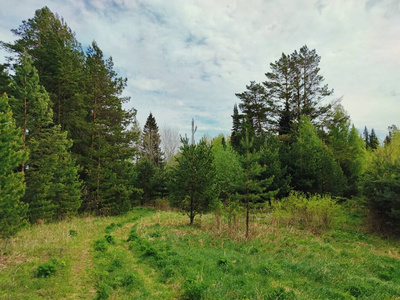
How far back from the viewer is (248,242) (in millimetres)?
9906

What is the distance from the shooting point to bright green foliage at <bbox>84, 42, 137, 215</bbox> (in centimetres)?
1831

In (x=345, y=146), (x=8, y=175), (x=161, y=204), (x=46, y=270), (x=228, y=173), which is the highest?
(x=345, y=146)

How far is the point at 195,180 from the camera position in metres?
13.8

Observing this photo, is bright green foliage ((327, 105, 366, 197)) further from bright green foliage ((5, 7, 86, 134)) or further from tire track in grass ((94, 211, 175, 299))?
bright green foliage ((5, 7, 86, 134))

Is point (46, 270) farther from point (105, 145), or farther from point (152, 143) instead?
point (152, 143)

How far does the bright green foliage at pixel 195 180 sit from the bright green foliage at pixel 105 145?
7437 mm

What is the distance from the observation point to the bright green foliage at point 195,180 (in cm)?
1376

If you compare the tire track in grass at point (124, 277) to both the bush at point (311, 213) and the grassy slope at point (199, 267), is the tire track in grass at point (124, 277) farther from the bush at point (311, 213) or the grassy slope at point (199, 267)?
the bush at point (311, 213)

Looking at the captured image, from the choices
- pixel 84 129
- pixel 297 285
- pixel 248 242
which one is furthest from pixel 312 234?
pixel 84 129

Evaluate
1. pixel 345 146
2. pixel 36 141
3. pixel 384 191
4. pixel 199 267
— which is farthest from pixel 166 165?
pixel 345 146

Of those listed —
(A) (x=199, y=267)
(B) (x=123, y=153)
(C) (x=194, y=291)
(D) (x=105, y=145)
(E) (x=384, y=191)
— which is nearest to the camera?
(C) (x=194, y=291)

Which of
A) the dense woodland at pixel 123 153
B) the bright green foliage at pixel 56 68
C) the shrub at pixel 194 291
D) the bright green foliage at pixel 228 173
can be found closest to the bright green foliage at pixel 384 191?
the dense woodland at pixel 123 153

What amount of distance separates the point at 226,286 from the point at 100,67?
67.5 feet

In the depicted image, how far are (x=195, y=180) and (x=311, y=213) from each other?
305 inches
